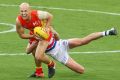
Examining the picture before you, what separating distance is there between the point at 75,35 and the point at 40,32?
6682 millimetres

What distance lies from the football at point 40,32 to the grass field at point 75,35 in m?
0.91

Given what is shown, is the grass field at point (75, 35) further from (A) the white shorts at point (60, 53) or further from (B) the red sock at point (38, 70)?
(A) the white shorts at point (60, 53)

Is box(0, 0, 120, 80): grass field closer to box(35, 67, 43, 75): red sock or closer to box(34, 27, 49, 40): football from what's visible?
box(35, 67, 43, 75): red sock

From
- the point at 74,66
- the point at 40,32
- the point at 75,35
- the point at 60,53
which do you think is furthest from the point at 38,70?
the point at 75,35

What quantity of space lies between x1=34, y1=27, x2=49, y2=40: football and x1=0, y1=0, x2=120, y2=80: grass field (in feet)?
2.98

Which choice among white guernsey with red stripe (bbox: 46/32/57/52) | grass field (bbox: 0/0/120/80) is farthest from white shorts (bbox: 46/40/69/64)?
grass field (bbox: 0/0/120/80)

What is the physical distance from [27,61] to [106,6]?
1107 cm

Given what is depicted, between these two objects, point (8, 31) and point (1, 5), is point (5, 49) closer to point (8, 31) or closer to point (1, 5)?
point (8, 31)

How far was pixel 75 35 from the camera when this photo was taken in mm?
20719

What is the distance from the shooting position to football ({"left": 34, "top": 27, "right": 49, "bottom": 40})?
1412 cm

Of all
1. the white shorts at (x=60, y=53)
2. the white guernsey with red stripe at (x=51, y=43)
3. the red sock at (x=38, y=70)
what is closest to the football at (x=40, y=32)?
the white guernsey with red stripe at (x=51, y=43)

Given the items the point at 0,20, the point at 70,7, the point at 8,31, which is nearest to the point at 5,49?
the point at 8,31

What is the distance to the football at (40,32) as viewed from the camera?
1412 centimetres

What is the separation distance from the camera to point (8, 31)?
21422 mm
